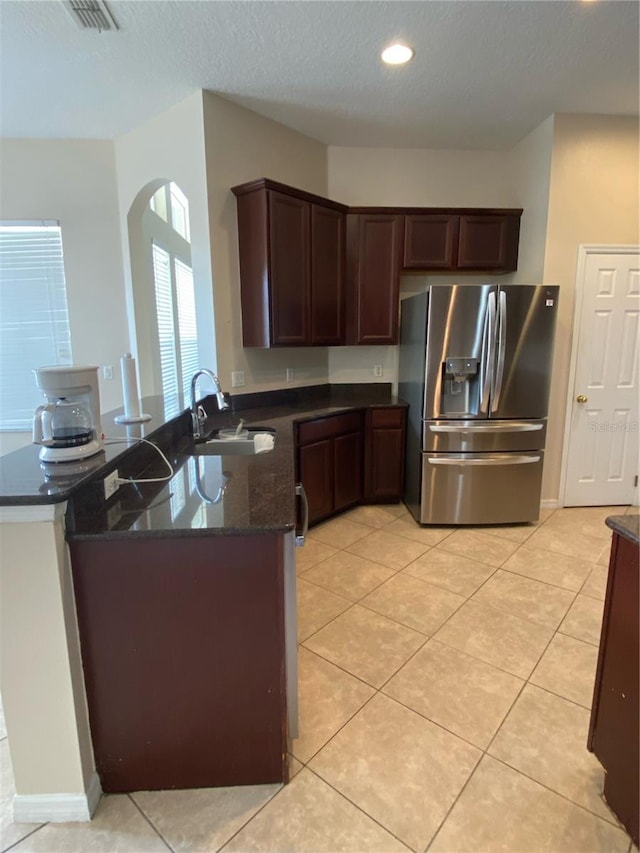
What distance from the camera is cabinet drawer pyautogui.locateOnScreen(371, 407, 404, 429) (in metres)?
3.56

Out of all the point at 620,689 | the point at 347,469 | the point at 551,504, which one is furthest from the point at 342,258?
the point at 620,689

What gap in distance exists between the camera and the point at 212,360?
122 inches

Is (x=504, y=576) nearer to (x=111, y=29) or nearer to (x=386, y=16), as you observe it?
(x=386, y=16)

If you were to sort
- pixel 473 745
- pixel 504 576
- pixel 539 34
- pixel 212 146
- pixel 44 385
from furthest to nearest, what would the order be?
pixel 212 146 → pixel 504 576 → pixel 539 34 → pixel 473 745 → pixel 44 385

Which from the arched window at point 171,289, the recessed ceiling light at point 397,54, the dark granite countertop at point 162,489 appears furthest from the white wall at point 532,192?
the arched window at point 171,289

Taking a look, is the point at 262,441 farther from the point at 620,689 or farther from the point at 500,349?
the point at 620,689

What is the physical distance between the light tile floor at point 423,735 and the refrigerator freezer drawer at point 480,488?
54cm

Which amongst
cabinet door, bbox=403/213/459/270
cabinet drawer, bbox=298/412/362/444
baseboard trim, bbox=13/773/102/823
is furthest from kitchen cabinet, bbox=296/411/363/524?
baseboard trim, bbox=13/773/102/823

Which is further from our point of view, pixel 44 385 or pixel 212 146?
pixel 212 146

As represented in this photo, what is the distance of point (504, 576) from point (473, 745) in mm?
1263

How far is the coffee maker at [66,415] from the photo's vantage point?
55.3 inches

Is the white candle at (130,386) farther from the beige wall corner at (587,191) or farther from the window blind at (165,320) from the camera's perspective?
the beige wall corner at (587,191)

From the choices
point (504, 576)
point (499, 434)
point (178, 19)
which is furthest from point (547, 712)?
point (178, 19)

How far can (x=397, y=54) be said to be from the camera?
242cm
